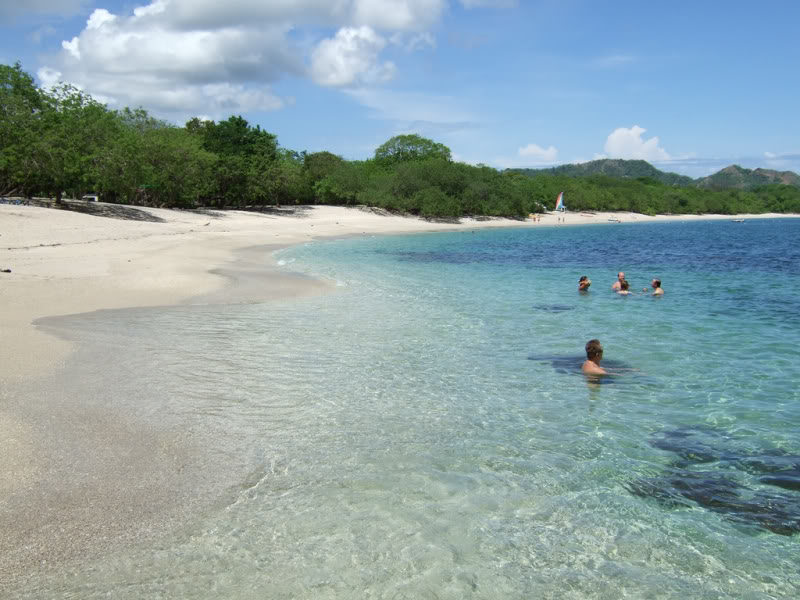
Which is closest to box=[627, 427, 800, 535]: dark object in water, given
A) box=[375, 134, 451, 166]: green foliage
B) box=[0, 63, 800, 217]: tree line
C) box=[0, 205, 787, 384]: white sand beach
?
box=[0, 205, 787, 384]: white sand beach

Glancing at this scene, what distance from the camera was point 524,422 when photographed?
798cm

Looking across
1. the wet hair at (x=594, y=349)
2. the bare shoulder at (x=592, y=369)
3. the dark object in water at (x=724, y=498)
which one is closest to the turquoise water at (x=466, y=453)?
the dark object in water at (x=724, y=498)

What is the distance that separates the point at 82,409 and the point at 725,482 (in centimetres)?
766

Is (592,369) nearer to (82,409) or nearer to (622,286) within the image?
(82,409)

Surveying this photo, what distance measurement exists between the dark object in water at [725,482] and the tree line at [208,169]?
41297mm

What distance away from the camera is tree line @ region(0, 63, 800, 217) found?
39219 mm

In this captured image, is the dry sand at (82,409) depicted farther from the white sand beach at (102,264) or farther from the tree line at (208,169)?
the tree line at (208,169)

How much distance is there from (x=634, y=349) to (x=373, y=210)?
2559 inches

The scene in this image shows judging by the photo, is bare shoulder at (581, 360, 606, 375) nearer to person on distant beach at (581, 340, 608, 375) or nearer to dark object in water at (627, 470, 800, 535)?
person on distant beach at (581, 340, 608, 375)

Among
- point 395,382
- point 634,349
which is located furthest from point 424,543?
point 634,349

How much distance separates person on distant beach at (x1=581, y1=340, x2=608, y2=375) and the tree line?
1519 inches

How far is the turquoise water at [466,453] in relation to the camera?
15.2 feet

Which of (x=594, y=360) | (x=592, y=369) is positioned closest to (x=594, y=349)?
(x=594, y=360)

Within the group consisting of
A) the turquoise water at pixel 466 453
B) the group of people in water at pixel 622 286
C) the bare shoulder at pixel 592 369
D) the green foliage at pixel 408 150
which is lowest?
the turquoise water at pixel 466 453
